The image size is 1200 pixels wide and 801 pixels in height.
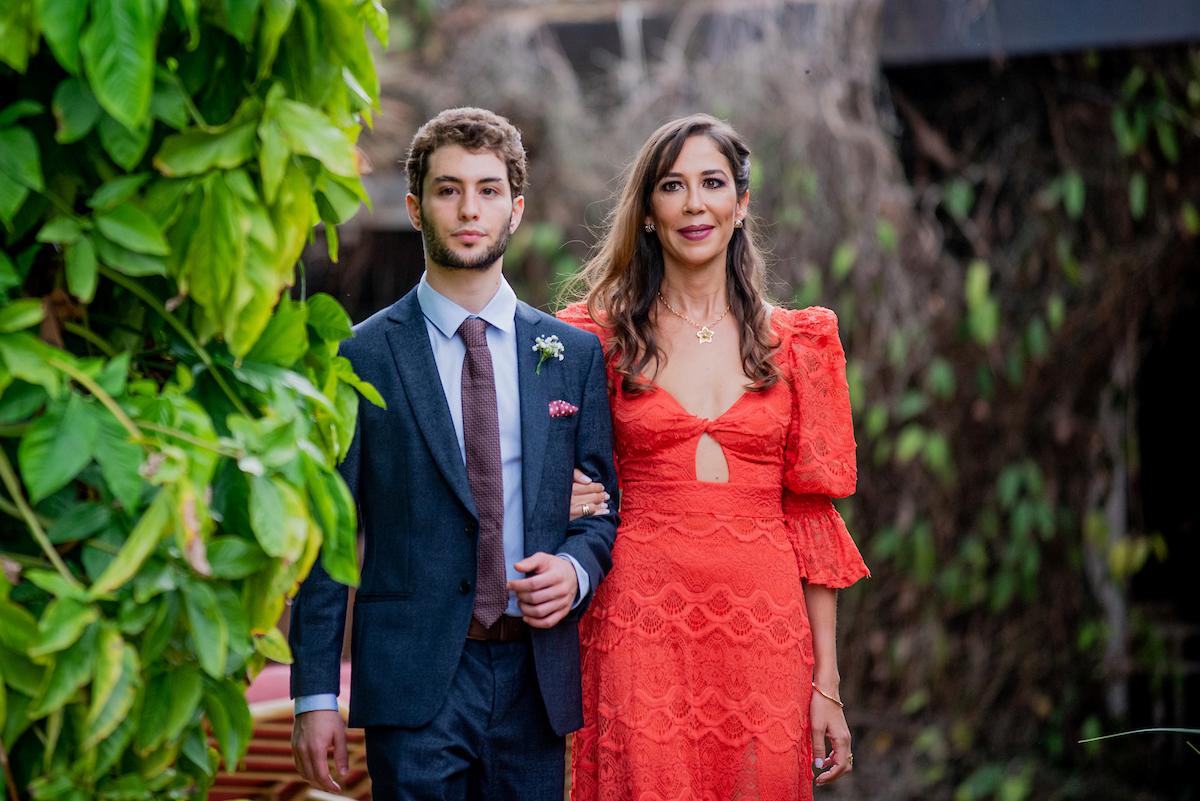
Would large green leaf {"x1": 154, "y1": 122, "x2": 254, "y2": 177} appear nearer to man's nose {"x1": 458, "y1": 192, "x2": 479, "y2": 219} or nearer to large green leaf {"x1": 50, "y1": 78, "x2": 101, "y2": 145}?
large green leaf {"x1": 50, "y1": 78, "x2": 101, "y2": 145}

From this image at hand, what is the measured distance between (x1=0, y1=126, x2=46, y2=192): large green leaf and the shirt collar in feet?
4.15

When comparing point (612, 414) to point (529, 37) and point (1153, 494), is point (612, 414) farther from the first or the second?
point (1153, 494)

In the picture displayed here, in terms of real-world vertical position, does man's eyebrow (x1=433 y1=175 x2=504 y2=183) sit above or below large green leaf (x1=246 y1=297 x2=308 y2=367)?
above

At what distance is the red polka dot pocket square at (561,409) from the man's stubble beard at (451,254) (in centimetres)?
28

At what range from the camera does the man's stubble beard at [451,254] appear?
2465 mm

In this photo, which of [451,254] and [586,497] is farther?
[586,497]

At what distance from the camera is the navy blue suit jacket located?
2.37 metres

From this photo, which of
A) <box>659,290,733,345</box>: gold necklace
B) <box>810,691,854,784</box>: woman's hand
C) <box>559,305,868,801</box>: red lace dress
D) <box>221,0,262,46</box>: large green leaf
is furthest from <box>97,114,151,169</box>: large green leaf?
<box>810,691,854,784</box>: woman's hand

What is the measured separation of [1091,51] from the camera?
482 centimetres

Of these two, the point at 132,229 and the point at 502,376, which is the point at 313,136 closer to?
the point at 132,229

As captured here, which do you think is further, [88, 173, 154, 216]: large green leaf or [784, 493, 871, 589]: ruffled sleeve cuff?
[784, 493, 871, 589]: ruffled sleeve cuff

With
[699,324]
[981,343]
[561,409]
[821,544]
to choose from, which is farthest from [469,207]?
[981,343]

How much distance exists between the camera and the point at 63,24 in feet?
3.97

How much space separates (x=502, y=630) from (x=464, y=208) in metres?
0.75
